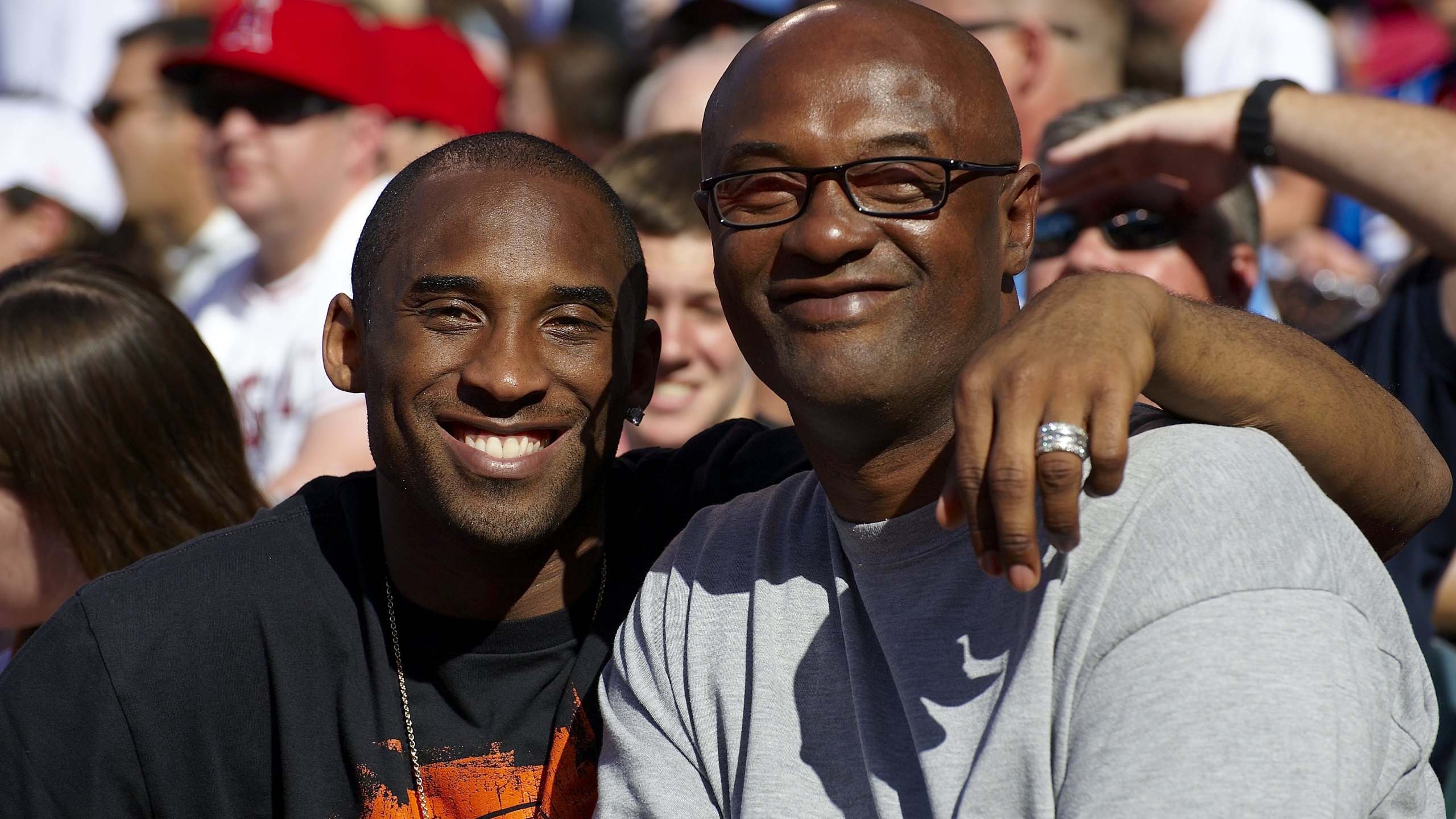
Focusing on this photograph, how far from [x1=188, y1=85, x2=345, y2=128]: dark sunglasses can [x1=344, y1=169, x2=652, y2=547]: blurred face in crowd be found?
9.45ft

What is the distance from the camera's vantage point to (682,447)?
111 inches

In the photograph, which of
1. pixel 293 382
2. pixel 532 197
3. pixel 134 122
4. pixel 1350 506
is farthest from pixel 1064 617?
pixel 134 122

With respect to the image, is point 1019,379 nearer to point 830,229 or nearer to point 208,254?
point 830,229

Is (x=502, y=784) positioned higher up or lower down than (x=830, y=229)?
lower down

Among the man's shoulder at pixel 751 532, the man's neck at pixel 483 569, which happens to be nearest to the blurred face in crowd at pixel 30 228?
the man's neck at pixel 483 569

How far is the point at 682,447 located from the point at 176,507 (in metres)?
1.13

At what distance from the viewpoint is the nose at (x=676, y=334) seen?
3850 mm

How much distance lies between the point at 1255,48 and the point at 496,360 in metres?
4.85

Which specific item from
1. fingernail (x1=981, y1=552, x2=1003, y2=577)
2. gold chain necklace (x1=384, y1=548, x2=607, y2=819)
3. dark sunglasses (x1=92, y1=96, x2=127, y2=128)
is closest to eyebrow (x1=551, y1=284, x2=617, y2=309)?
gold chain necklace (x1=384, y1=548, x2=607, y2=819)

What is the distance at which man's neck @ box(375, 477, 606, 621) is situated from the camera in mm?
2492

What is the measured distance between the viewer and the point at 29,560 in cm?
301

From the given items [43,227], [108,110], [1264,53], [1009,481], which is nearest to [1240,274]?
[1009,481]

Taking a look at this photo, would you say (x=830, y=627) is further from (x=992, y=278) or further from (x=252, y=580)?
(x=252, y=580)

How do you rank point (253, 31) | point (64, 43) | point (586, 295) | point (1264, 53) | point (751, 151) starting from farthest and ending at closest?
point (64, 43)
point (1264, 53)
point (253, 31)
point (586, 295)
point (751, 151)
